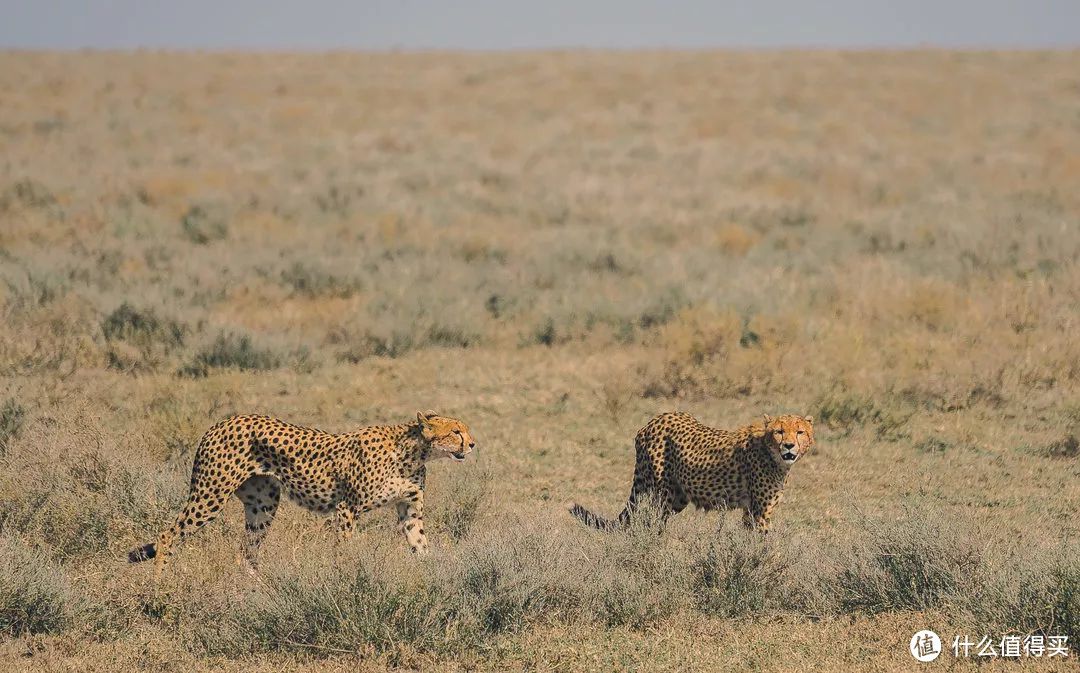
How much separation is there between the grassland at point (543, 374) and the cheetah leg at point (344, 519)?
17 centimetres

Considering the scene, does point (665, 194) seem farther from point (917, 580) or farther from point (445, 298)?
point (917, 580)

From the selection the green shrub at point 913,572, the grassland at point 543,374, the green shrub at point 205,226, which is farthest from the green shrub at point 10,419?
the green shrub at point 205,226

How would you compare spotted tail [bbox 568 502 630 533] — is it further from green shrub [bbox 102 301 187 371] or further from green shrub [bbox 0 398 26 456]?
green shrub [bbox 102 301 187 371]

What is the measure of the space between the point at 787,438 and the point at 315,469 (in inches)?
100.0

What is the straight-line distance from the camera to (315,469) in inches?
253

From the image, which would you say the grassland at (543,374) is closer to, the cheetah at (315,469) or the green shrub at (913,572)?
the green shrub at (913,572)

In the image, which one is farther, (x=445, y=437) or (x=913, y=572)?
(x=445, y=437)

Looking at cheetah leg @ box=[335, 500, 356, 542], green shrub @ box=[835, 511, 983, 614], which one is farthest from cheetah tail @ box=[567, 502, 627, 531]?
cheetah leg @ box=[335, 500, 356, 542]

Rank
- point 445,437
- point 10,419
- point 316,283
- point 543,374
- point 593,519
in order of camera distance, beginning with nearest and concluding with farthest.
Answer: point 445,437
point 593,519
point 10,419
point 543,374
point 316,283

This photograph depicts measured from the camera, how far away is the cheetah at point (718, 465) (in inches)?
263

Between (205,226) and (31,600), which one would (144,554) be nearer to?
(31,600)

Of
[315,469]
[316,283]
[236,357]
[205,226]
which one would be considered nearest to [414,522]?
[315,469]

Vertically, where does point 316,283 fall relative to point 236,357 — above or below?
above

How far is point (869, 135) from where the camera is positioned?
29062mm
